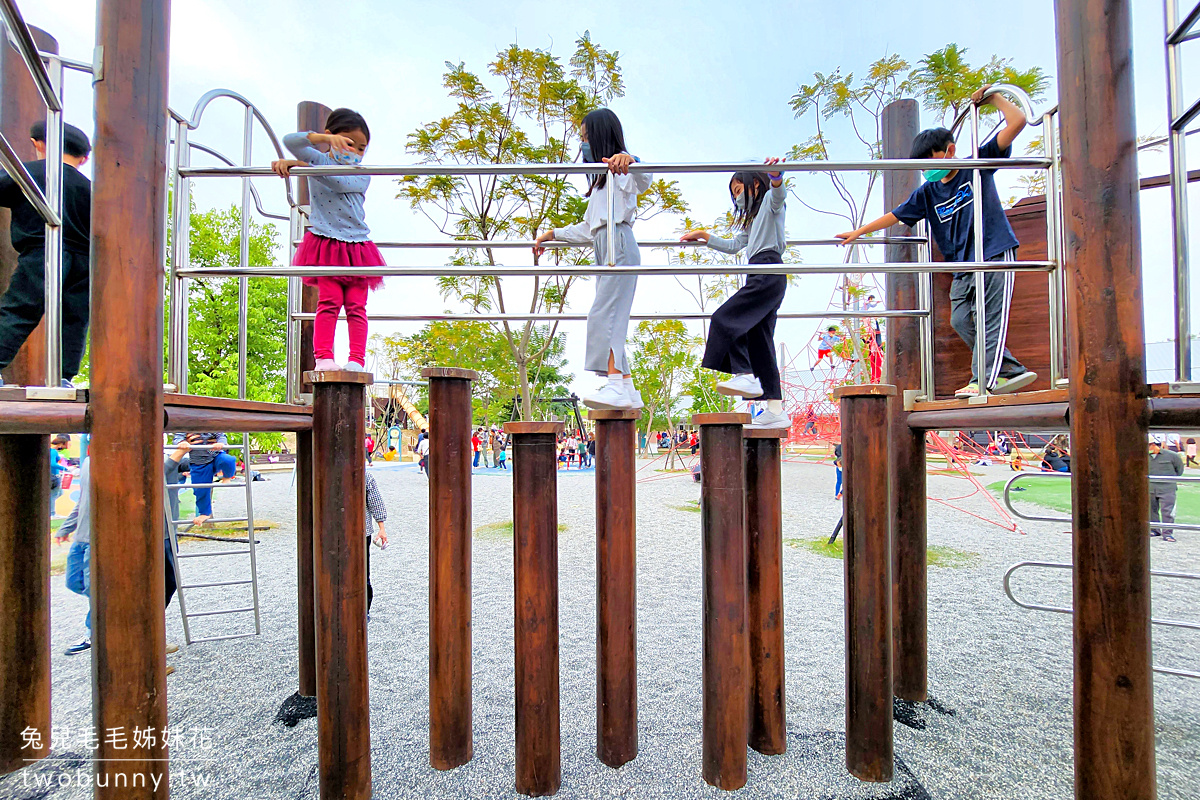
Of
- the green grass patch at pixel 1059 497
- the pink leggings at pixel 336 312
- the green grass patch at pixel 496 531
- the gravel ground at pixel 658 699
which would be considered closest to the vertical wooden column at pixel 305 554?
the gravel ground at pixel 658 699

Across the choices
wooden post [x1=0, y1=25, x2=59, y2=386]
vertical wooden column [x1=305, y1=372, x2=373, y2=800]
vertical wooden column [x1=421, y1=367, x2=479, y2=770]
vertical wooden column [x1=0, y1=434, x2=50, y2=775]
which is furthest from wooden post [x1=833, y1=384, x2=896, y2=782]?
wooden post [x1=0, y1=25, x2=59, y2=386]

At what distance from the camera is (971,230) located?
3152 mm

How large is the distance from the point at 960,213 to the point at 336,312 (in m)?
3.76

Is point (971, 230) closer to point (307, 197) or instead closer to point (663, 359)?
point (307, 197)

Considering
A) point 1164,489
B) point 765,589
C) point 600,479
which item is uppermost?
point 600,479

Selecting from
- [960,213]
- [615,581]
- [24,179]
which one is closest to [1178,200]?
[960,213]

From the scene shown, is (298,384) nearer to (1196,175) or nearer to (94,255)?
(94,255)

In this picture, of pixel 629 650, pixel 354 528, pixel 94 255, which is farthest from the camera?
pixel 629 650

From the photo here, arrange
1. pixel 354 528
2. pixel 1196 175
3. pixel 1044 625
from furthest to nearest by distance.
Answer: pixel 1044 625, pixel 1196 175, pixel 354 528

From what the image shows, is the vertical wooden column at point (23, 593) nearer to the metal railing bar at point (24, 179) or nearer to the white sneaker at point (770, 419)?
the metal railing bar at point (24, 179)

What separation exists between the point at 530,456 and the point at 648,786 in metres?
A: 1.65

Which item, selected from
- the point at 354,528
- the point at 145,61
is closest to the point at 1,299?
the point at 145,61

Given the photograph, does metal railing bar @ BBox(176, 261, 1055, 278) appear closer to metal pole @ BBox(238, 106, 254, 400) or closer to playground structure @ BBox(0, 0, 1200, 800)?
playground structure @ BBox(0, 0, 1200, 800)

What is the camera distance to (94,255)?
1890mm
